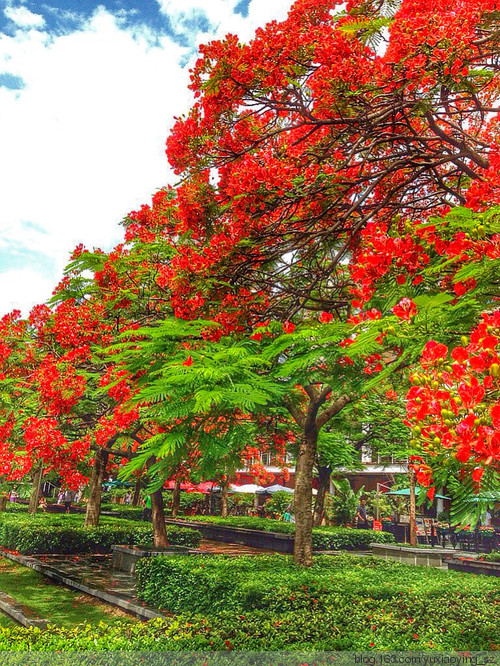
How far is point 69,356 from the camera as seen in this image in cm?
963

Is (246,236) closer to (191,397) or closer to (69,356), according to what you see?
(191,397)

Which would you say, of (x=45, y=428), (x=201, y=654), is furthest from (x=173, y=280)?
(x=45, y=428)

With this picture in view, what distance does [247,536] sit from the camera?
2133 cm

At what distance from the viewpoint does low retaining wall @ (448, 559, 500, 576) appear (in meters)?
14.6

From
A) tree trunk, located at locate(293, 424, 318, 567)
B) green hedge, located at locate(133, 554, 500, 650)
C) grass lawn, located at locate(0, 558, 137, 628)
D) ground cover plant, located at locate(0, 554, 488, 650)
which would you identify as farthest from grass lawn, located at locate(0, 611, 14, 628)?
tree trunk, located at locate(293, 424, 318, 567)

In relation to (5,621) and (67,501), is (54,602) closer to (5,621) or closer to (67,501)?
(5,621)

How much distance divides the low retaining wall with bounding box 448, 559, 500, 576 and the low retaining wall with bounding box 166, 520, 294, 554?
18.8 ft

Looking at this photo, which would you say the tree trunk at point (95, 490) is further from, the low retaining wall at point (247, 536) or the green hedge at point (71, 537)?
the low retaining wall at point (247, 536)

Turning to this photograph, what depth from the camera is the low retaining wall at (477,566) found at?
14613mm

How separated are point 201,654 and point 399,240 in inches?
159

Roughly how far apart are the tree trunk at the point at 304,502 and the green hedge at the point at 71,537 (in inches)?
285

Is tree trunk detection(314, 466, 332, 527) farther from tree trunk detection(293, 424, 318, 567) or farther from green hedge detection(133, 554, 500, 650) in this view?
tree trunk detection(293, 424, 318, 567)

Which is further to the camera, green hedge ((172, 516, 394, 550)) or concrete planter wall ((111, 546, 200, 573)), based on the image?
green hedge ((172, 516, 394, 550))

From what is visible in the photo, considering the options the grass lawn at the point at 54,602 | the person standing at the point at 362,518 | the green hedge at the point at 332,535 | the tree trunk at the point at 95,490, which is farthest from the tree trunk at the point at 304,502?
the person standing at the point at 362,518
